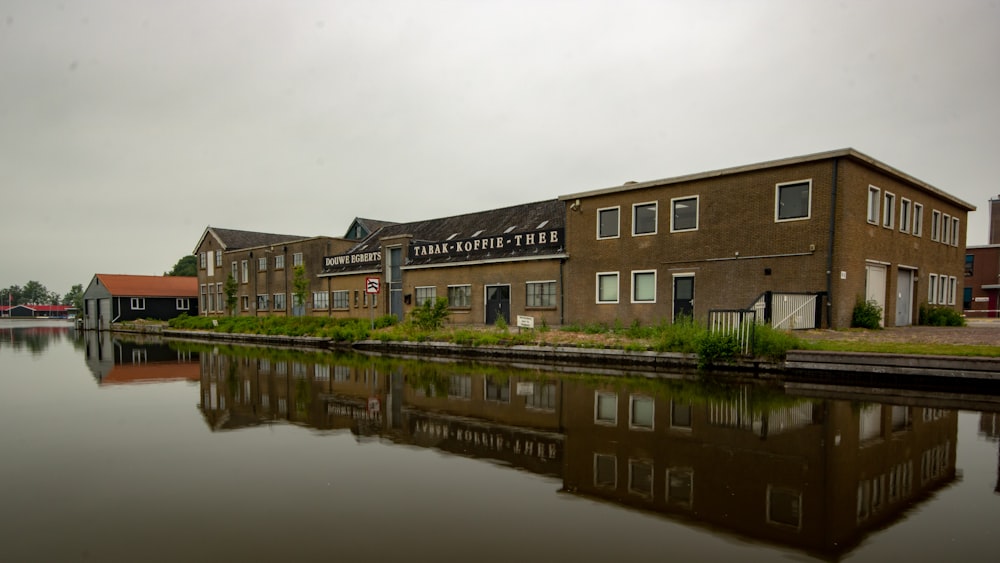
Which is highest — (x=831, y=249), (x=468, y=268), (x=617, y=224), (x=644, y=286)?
(x=617, y=224)

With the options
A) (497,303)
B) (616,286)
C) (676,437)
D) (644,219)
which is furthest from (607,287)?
(676,437)

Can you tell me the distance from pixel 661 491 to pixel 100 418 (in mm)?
9606

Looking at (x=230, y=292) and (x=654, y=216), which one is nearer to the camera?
(x=654, y=216)

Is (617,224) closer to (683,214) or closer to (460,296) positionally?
(683,214)

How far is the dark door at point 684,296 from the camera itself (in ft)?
67.8

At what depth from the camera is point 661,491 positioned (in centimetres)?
534

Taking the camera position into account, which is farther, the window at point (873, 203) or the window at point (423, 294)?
the window at point (423, 294)

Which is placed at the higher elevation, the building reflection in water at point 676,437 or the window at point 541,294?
the window at point 541,294

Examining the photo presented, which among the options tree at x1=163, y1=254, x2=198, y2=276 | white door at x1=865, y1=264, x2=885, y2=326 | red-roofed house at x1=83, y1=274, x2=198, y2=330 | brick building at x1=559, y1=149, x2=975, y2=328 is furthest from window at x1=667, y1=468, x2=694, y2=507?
tree at x1=163, y1=254, x2=198, y2=276

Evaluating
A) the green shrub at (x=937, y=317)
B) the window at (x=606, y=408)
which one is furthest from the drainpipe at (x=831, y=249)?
the window at (x=606, y=408)

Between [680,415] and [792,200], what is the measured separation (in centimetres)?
1266

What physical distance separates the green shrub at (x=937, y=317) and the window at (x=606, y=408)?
18544 millimetres

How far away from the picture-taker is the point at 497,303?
26.8m

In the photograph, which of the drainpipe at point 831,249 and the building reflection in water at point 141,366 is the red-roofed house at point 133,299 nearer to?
the building reflection in water at point 141,366
